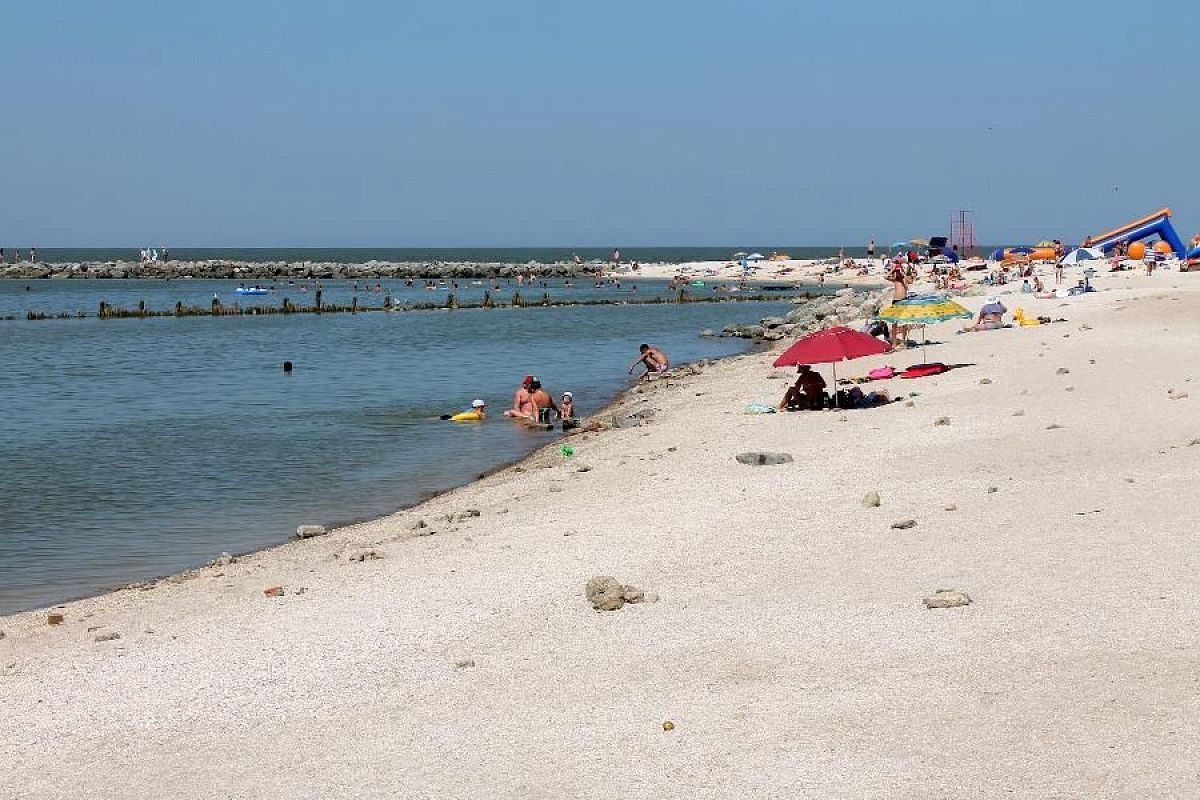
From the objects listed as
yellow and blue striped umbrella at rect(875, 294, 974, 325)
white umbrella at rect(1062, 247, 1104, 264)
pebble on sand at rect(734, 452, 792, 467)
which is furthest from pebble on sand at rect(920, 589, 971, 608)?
white umbrella at rect(1062, 247, 1104, 264)

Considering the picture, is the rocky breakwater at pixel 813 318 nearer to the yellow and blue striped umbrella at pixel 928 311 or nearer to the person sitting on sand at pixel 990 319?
the person sitting on sand at pixel 990 319

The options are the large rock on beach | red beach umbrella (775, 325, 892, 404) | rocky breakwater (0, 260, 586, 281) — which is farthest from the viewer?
rocky breakwater (0, 260, 586, 281)

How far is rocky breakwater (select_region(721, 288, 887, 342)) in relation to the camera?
148ft

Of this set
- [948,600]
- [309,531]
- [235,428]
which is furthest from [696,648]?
[235,428]

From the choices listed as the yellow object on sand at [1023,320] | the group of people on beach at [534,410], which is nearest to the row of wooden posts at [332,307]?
the group of people on beach at [534,410]

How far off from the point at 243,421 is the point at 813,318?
87.5 ft

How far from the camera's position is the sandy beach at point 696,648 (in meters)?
6.80

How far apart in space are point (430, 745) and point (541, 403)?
60.4ft

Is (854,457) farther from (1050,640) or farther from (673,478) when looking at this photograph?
(1050,640)

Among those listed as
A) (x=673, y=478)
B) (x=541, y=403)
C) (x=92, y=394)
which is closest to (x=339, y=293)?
(x=92, y=394)

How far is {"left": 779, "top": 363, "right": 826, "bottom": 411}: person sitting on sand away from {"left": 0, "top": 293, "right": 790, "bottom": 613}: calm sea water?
4.53 m

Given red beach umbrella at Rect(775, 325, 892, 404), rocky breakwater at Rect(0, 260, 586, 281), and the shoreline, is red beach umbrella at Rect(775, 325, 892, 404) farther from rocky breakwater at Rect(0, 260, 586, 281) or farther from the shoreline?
rocky breakwater at Rect(0, 260, 586, 281)

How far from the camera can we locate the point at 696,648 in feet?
28.1

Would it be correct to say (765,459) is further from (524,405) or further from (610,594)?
(524,405)
